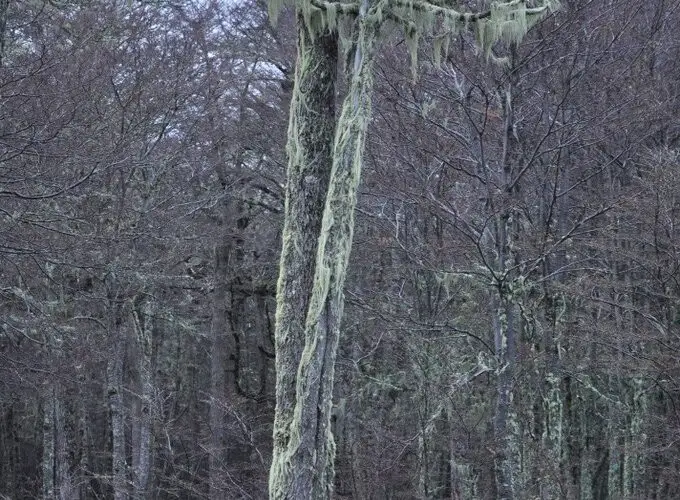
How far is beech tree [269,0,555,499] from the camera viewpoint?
5.73 m

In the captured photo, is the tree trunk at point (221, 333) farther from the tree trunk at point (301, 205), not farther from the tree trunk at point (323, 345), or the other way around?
the tree trunk at point (323, 345)

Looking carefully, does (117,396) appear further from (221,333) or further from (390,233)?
(390,233)

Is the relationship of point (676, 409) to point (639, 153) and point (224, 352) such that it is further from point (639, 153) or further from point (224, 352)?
point (224, 352)

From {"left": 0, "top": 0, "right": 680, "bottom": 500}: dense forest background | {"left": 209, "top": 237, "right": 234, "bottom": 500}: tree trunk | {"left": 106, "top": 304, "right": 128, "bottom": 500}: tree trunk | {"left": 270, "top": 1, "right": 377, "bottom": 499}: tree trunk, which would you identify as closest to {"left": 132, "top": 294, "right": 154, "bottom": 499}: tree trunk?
{"left": 0, "top": 0, "right": 680, "bottom": 500}: dense forest background

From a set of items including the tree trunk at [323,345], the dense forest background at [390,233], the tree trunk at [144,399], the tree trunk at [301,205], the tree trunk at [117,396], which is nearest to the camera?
the tree trunk at [323,345]

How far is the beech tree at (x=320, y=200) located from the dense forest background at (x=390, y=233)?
445 mm

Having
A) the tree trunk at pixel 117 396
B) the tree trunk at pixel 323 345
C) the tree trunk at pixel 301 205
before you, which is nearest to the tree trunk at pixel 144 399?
the tree trunk at pixel 117 396

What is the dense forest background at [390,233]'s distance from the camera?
899 cm

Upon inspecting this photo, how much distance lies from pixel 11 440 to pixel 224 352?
1114 cm

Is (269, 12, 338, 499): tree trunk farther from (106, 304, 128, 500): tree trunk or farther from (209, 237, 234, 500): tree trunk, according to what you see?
(209, 237, 234, 500): tree trunk

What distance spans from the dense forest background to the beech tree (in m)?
0.45

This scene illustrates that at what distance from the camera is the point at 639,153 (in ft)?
42.9

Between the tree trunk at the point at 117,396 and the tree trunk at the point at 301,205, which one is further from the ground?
the tree trunk at the point at 301,205

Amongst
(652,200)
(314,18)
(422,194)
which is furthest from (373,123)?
(314,18)
